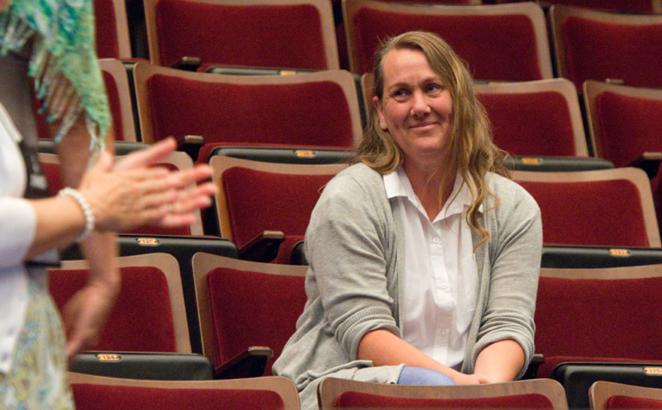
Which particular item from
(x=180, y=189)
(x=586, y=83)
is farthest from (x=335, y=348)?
(x=586, y=83)

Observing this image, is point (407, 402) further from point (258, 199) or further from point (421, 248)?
point (258, 199)

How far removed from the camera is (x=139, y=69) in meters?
1.00

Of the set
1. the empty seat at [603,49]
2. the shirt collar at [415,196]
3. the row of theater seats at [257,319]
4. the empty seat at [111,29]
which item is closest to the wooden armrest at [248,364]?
the row of theater seats at [257,319]

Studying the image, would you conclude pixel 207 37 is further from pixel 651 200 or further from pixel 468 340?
pixel 468 340

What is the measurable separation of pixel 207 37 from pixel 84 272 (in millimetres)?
441

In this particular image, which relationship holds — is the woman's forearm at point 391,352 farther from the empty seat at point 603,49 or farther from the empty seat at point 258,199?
the empty seat at point 603,49

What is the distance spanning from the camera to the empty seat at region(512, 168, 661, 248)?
0.96 meters

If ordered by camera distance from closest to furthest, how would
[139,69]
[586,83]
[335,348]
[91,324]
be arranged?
[91,324]
[335,348]
[139,69]
[586,83]

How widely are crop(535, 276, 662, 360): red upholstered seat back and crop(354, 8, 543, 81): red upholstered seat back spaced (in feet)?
1.35

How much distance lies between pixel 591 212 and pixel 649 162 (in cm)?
10

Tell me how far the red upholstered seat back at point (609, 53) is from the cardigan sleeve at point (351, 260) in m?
0.56

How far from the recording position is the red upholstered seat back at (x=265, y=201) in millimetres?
885

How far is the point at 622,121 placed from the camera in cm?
111

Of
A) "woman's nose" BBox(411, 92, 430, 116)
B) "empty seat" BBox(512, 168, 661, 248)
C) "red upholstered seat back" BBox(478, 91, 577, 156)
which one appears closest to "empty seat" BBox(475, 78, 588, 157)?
"red upholstered seat back" BBox(478, 91, 577, 156)
